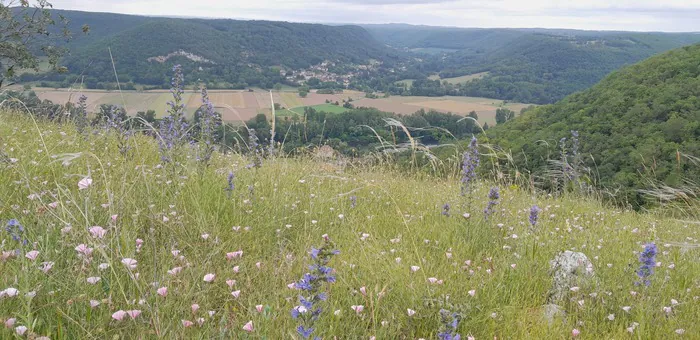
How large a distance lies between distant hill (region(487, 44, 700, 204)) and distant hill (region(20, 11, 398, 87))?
36901 millimetres

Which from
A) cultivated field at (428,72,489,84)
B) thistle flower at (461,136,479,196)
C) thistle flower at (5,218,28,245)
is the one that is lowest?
cultivated field at (428,72,489,84)

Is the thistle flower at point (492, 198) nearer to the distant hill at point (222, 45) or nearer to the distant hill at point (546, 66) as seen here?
the distant hill at point (222, 45)

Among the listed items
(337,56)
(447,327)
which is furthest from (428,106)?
(337,56)

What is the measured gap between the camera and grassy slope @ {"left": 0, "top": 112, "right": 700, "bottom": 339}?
2.22m

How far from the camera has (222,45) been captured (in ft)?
373

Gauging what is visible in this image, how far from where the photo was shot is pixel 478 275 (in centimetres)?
303

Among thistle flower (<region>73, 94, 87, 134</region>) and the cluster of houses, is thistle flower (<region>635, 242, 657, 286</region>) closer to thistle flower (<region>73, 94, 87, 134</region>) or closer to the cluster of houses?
thistle flower (<region>73, 94, 87, 134</region>)

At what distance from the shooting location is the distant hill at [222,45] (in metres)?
71.7

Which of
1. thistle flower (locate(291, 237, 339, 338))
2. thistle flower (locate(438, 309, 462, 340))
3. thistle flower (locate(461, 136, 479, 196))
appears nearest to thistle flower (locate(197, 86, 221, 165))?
thistle flower (locate(461, 136, 479, 196))

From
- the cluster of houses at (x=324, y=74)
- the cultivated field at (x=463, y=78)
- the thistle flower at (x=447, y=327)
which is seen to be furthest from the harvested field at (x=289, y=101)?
the cultivated field at (x=463, y=78)

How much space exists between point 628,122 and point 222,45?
323 ft

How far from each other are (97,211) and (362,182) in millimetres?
2906

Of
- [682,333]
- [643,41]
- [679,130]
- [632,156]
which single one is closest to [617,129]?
[679,130]

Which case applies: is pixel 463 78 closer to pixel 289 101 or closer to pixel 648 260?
pixel 289 101
